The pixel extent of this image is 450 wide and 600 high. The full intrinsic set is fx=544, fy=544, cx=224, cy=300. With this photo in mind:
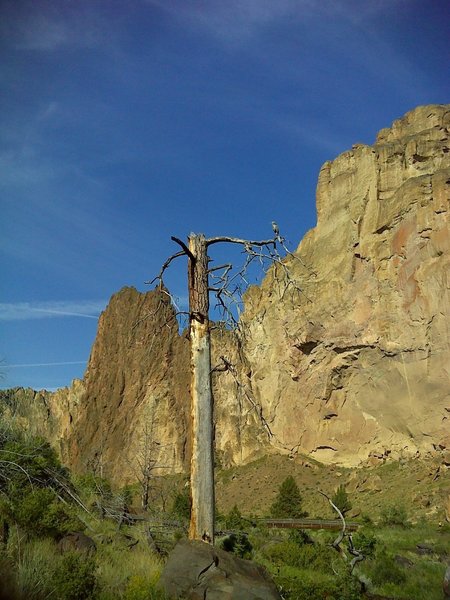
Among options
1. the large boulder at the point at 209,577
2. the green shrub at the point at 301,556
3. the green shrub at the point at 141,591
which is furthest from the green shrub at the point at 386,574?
the green shrub at the point at 141,591

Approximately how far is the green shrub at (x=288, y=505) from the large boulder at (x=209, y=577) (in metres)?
37.3

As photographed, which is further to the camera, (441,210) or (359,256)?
(359,256)

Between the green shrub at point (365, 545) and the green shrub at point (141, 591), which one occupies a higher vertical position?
the green shrub at point (141, 591)

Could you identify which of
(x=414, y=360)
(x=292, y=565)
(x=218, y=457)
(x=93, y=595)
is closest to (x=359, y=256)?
(x=414, y=360)

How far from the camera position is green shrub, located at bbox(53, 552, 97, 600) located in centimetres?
696

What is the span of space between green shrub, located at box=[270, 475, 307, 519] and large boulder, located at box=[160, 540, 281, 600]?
37.3m

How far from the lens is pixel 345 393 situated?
58531mm

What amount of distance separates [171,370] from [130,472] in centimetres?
1955

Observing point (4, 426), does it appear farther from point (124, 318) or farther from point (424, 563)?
point (124, 318)

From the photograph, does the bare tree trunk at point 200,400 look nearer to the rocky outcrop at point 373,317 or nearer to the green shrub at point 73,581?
the green shrub at point 73,581

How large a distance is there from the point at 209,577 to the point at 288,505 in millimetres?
38847

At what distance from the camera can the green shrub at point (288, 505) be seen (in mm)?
43406

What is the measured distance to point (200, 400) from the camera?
9.55 metres

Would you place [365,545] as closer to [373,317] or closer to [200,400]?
[200,400]
